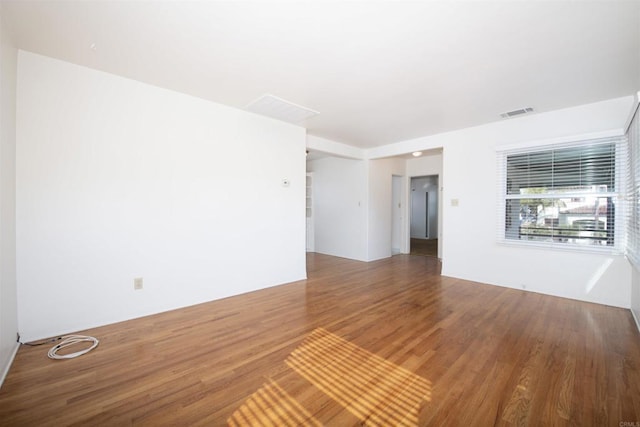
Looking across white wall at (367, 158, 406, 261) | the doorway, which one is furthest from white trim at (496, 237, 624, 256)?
the doorway

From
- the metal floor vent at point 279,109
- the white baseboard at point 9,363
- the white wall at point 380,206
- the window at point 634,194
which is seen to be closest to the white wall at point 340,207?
the white wall at point 380,206

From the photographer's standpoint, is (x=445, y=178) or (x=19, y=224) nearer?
(x=19, y=224)

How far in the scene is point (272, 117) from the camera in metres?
4.01

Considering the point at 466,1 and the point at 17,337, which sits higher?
the point at 466,1

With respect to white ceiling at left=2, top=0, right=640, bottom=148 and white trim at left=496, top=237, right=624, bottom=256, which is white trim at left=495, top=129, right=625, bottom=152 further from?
white trim at left=496, top=237, right=624, bottom=256

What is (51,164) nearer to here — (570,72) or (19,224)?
(19,224)

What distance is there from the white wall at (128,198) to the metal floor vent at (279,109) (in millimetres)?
211

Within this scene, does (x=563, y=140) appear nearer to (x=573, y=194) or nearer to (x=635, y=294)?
(x=573, y=194)

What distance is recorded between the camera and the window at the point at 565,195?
3354 mm

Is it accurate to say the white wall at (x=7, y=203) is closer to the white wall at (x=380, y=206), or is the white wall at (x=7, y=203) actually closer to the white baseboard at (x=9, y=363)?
the white baseboard at (x=9, y=363)

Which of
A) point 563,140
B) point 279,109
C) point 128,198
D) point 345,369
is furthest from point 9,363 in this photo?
point 563,140

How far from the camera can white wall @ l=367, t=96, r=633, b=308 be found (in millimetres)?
3344

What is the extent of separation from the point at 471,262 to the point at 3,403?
540 cm

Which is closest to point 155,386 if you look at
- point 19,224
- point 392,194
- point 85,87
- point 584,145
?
point 19,224
